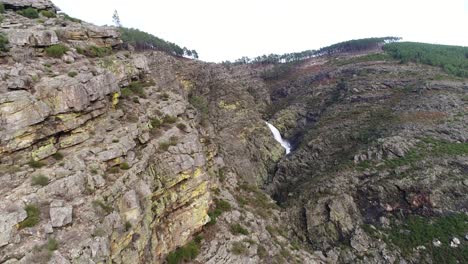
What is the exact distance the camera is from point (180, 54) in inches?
5458

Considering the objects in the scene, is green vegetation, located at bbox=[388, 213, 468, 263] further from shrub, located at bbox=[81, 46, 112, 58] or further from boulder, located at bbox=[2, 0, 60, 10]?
boulder, located at bbox=[2, 0, 60, 10]

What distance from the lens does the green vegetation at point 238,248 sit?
30333mm

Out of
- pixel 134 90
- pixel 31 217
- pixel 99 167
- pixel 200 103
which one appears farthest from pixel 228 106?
pixel 31 217

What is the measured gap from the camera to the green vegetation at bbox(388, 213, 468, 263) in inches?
1560

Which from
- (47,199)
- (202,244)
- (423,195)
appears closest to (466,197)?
(423,195)

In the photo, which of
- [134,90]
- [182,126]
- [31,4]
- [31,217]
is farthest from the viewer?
[134,90]

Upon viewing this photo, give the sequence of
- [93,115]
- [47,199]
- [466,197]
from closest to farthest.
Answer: [47,199] < [93,115] < [466,197]

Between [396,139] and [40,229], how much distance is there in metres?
58.2

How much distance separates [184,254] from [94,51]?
21816mm

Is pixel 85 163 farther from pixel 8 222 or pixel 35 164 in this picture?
pixel 8 222

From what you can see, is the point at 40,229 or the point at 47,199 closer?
the point at 40,229

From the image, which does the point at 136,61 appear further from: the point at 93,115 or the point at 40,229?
the point at 40,229

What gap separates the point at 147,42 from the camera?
121 m

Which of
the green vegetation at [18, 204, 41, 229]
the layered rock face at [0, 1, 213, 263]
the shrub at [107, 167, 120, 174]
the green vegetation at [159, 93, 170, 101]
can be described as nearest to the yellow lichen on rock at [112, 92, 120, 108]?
the layered rock face at [0, 1, 213, 263]
